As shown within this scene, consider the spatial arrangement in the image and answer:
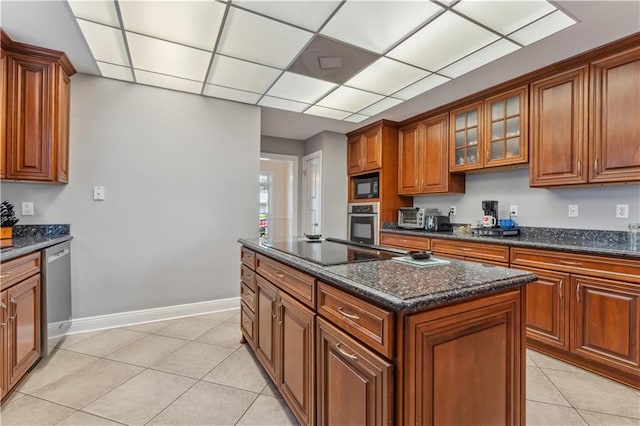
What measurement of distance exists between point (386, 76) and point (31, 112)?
9.48ft

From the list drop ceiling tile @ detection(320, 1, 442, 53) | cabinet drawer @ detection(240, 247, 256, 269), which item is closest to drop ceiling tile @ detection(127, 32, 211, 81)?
drop ceiling tile @ detection(320, 1, 442, 53)

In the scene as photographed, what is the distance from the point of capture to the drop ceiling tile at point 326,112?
3.64 m

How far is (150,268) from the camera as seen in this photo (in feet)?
9.89

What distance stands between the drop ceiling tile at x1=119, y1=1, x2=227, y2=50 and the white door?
278 cm

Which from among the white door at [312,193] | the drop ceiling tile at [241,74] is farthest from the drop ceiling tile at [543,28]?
A: the white door at [312,193]

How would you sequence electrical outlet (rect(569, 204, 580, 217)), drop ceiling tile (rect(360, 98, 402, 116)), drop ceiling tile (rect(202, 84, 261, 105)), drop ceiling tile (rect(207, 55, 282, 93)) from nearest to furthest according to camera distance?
drop ceiling tile (rect(207, 55, 282, 93)) < electrical outlet (rect(569, 204, 580, 217)) < drop ceiling tile (rect(202, 84, 261, 105)) < drop ceiling tile (rect(360, 98, 402, 116))

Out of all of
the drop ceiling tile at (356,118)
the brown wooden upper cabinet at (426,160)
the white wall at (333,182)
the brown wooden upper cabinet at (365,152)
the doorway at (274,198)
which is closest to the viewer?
the brown wooden upper cabinet at (426,160)

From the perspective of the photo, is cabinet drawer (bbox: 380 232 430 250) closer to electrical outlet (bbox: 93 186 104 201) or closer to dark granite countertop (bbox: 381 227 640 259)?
dark granite countertop (bbox: 381 227 640 259)

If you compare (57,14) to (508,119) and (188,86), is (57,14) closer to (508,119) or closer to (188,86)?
(188,86)

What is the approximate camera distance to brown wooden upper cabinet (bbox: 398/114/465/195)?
363cm

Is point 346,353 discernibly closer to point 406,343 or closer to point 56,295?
point 406,343

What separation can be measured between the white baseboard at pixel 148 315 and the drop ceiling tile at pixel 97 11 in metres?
2.42

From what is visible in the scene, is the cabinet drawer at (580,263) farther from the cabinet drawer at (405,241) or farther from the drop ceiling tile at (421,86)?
the drop ceiling tile at (421,86)

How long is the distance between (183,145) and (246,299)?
181 cm
